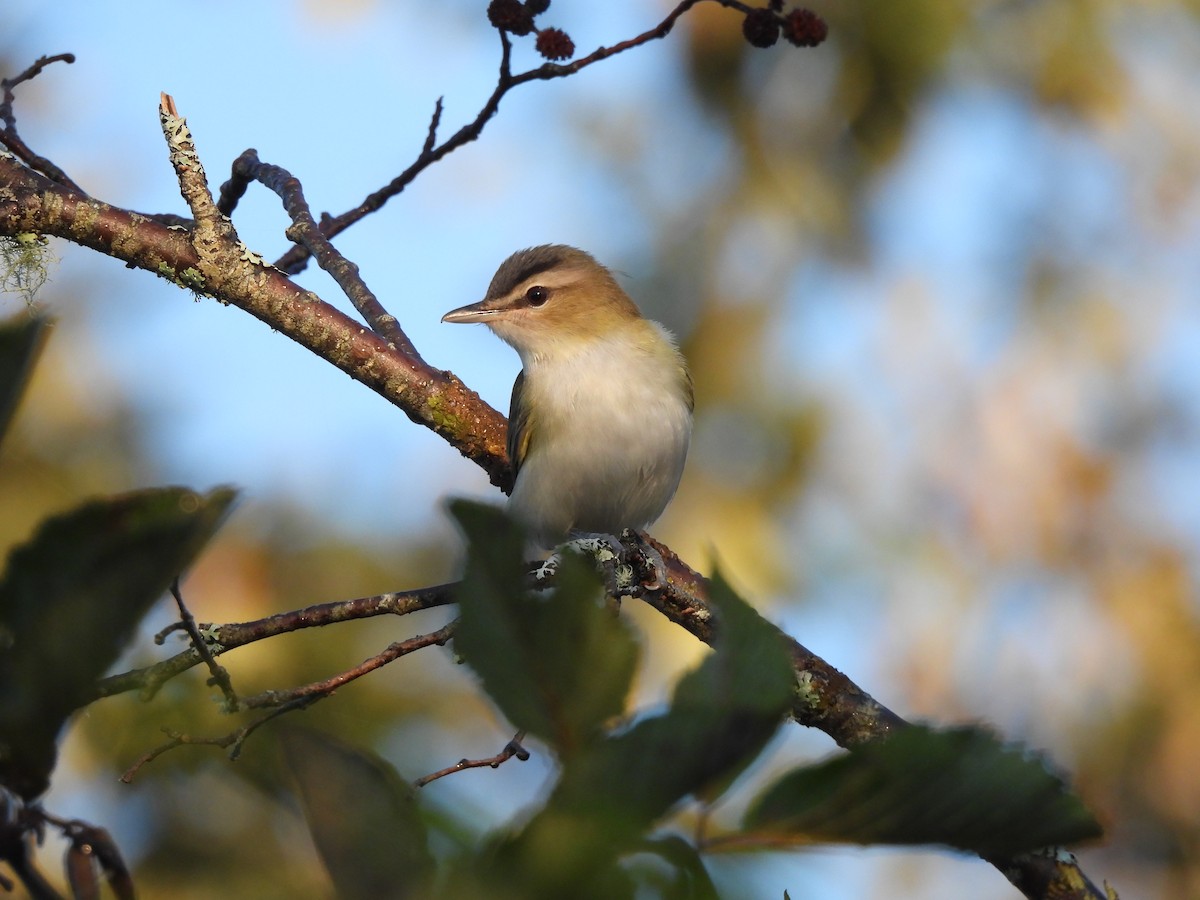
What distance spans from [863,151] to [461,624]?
1111cm

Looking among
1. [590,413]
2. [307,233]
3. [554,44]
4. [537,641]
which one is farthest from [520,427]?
[537,641]

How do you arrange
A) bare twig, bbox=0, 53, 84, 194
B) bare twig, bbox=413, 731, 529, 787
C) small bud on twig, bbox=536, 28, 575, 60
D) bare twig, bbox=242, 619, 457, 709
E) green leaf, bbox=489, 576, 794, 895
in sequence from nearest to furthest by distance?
1. green leaf, bbox=489, 576, 794, 895
2. bare twig, bbox=242, 619, 457, 709
3. bare twig, bbox=413, 731, 529, 787
4. bare twig, bbox=0, 53, 84, 194
5. small bud on twig, bbox=536, 28, 575, 60

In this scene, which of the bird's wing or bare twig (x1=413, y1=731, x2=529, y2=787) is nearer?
bare twig (x1=413, y1=731, x2=529, y2=787)

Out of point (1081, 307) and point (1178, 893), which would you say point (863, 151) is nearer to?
point (1081, 307)

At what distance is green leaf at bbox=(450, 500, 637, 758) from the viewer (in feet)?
2.65

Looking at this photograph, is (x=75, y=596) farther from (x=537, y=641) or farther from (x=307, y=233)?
(x=307, y=233)

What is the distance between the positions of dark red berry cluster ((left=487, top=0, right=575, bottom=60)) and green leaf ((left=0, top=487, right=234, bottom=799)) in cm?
321

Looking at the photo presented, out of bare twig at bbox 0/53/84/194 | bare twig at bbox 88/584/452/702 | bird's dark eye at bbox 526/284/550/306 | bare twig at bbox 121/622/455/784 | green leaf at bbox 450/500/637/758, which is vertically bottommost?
green leaf at bbox 450/500/637/758

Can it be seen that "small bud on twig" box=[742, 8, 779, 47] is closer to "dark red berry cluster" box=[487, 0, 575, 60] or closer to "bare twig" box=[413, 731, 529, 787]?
"dark red berry cluster" box=[487, 0, 575, 60]

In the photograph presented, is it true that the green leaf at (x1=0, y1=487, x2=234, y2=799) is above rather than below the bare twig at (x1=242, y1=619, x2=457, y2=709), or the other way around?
below

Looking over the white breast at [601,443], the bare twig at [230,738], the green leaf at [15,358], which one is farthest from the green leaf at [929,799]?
the white breast at [601,443]

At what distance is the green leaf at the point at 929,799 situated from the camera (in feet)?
2.56

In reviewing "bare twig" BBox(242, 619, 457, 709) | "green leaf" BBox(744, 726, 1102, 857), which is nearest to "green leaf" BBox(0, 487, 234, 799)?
"green leaf" BBox(744, 726, 1102, 857)

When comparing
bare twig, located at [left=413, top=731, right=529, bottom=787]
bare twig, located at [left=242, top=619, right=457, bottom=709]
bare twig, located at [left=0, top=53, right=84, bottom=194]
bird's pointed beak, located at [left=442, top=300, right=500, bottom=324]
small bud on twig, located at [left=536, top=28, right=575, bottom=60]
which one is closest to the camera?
bare twig, located at [left=242, top=619, right=457, bottom=709]
